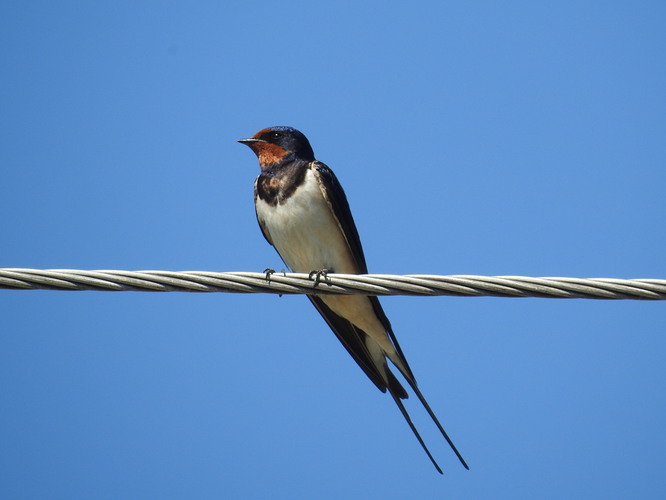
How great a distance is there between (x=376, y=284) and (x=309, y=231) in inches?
62.9

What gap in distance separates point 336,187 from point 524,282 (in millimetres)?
1963

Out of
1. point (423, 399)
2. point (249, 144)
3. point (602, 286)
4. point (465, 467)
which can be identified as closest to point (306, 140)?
point (249, 144)

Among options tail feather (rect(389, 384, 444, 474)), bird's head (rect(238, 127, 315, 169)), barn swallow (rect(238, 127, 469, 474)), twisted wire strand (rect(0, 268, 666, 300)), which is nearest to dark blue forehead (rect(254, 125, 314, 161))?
bird's head (rect(238, 127, 315, 169))

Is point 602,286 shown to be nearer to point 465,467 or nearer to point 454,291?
point 454,291

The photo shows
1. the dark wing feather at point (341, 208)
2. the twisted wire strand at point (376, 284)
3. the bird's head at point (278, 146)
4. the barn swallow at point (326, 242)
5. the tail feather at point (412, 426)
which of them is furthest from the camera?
the bird's head at point (278, 146)

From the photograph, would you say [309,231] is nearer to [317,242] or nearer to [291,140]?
[317,242]

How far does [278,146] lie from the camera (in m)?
4.70

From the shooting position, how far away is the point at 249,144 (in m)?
4.85

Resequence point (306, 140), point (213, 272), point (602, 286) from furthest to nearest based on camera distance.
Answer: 1. point (306, 140)
2. point (213, 272)
3. point (602, 286)

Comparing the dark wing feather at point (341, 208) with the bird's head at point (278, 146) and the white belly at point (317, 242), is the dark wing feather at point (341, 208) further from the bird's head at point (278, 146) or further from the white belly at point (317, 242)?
the bird's head at point (278, 146)

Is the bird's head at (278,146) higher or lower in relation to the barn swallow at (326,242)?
higher

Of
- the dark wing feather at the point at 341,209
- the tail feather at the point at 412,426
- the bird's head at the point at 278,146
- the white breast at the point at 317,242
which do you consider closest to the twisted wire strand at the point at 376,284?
the tail feather at the point at 412,426

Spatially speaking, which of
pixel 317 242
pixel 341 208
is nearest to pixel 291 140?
pixel 341 208

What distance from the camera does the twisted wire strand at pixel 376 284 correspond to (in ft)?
7.98
